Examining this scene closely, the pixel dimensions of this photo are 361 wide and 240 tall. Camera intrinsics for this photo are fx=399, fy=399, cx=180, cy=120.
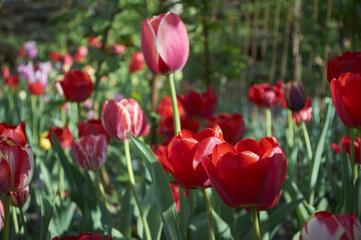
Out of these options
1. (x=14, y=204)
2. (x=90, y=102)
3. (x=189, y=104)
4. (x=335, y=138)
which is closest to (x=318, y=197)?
(x=335, y=138)

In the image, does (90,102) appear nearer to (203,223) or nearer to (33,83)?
(33,83)

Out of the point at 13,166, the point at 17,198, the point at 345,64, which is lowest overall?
the point at 17,198

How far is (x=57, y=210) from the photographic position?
118 cm

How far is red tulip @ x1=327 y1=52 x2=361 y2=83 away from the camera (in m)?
0.89

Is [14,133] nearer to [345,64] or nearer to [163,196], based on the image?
[163,196]

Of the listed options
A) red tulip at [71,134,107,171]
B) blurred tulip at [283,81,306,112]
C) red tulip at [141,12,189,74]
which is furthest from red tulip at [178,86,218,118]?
red tulip at [141,12,189,74]

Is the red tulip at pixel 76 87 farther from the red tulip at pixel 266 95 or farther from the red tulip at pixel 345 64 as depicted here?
the red tulip at pixel 345 64

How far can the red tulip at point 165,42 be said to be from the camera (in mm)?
769

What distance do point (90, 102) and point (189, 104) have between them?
2.00 meters

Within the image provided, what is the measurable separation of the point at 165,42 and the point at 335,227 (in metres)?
0.46

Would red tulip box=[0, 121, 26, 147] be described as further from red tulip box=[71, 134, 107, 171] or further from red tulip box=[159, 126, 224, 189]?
red tulip box=[159, 126, 224, 189]

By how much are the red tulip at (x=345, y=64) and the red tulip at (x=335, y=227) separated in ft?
1.63

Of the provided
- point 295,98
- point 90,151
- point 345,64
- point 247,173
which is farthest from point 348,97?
point 90,151

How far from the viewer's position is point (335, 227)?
475 mm
